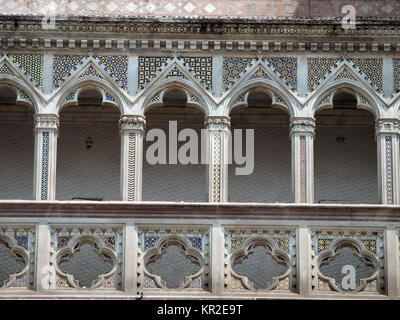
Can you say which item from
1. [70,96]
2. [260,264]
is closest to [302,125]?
[260,264]

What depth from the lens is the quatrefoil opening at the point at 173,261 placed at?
23.5 metres

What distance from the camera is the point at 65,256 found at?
2361 centimetres

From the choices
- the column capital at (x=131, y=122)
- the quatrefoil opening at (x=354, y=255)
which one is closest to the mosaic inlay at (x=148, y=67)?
the column capital at (x=131, y=122)

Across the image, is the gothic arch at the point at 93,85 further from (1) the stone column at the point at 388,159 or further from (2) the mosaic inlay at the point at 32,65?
(1) the stone column at the point at 388,159

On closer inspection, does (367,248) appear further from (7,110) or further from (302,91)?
(7,110)

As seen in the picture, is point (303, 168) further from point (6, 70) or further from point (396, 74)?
point (6, 70)

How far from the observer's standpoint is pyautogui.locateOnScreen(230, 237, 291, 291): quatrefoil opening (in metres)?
23.5

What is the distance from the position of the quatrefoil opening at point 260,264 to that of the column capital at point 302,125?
5.96 ft

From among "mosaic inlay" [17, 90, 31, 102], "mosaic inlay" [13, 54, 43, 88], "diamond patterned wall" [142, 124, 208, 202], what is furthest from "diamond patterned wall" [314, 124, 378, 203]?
"mosaic inlay" [17, 90, 31, 102]

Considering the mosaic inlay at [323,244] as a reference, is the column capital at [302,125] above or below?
above

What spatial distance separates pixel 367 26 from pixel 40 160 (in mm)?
5369

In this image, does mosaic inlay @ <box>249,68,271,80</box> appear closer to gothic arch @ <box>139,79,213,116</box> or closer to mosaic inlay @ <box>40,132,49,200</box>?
gothic arch @ <box>139,79,213,116</box>

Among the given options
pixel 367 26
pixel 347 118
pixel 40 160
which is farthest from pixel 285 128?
pixel 40 160
